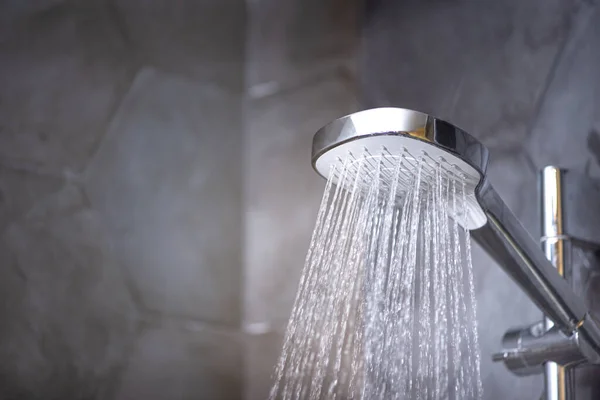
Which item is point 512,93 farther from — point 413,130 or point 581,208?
point 413,130

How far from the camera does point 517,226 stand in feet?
1.72

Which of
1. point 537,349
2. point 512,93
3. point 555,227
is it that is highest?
point 512,93

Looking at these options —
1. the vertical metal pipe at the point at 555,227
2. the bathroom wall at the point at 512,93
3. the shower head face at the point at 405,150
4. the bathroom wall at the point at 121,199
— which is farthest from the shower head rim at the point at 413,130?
the bathroom wall at the point at 121,199

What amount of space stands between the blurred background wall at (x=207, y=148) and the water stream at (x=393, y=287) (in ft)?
0.17

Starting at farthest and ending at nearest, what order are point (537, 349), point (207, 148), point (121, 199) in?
point (207, 148) < point (121, 199) < point (537, 349)

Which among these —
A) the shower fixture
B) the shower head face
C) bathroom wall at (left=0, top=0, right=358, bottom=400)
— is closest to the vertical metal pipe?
the shower fixture

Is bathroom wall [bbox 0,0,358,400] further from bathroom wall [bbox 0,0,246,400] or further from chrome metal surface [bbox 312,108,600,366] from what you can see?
chrome metal surface [bbox 312,108,600,366]

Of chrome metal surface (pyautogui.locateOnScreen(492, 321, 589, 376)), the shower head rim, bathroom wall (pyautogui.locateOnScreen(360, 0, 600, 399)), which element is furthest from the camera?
bathroom wall (pyautogui.locateOnScreen(360, 0, 600, 399))

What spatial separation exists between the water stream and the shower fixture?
2 cm

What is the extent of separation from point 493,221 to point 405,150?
0.34ft

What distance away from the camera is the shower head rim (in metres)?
0.43

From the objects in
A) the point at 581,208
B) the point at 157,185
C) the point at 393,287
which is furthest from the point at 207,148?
the point at 581,208

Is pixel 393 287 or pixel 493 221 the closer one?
pixel 493 221

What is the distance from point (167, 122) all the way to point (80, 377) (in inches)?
16.6
